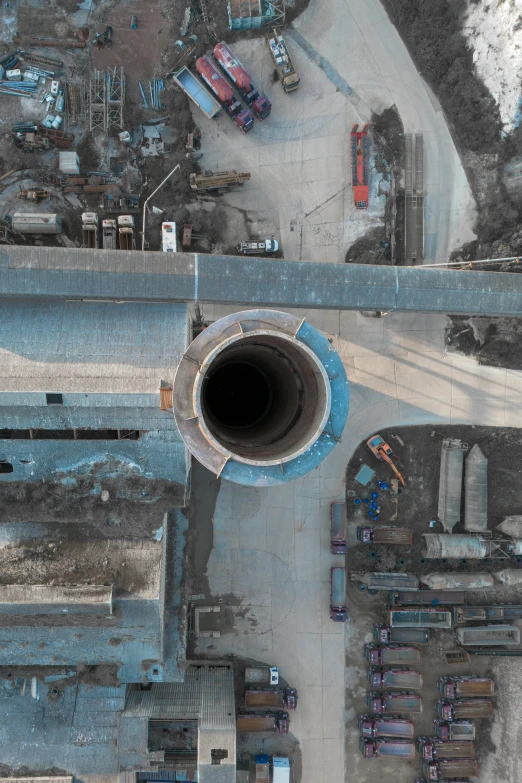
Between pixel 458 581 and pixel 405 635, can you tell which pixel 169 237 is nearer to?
pixel 458 581

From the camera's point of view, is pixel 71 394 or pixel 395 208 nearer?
pixel 71 394

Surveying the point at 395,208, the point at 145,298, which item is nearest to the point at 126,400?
the point at 145,298

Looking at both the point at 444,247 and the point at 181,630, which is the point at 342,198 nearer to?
the point at 444,247

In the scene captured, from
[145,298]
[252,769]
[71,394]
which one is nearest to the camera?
[71,394]

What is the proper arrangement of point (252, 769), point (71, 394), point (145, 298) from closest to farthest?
point (71, 394), point (145, 298), point (252, 769)

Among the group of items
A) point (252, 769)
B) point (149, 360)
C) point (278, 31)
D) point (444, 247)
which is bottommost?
point (252, 769)

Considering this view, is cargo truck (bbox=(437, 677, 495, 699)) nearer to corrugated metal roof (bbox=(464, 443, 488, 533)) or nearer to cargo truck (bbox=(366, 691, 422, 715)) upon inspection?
cargo truck (bbox=(366, 691, 422, 715))

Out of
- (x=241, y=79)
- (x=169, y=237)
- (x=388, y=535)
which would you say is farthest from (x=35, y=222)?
(x=388, y=535)

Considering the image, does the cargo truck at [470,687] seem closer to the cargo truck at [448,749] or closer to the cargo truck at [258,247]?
the cargo truck at [448,749]

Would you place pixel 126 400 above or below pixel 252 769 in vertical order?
above
